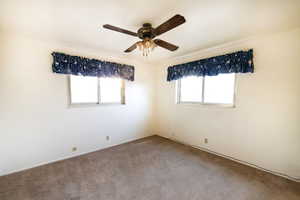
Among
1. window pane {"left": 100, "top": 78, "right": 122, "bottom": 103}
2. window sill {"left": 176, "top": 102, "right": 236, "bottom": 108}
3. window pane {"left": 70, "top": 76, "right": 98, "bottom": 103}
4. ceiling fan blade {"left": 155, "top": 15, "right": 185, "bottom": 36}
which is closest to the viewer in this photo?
ceiling fan blade {"left": 155, "top": 15, "right": 185, "bottom": 36}

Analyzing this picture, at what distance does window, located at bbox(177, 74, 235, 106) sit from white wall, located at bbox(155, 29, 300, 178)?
7.2 inches

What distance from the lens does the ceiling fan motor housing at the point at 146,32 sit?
181 centimetres

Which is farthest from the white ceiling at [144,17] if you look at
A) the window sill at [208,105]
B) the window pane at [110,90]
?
the window sill at [208,105]

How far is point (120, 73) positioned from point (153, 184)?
2.53 m

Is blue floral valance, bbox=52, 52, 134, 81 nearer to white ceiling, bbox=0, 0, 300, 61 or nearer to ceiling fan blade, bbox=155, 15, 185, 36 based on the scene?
white ceiling, bbox=0, 0, 300, 61

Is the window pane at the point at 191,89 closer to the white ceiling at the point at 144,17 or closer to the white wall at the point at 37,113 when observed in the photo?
the white ceiling at the point at 144,17

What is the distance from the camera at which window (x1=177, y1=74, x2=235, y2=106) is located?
283 cm

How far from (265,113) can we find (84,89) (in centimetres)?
358

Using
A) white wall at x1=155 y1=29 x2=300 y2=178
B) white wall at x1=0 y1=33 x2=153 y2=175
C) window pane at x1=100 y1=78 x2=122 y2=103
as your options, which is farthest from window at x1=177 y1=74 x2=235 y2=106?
white wall at x1=0 y1=33 x2=153 y2=175

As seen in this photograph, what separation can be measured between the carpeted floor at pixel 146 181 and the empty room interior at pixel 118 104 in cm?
2

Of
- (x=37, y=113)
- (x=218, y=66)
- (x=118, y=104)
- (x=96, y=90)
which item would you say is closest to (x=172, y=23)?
(x=218, y=66)

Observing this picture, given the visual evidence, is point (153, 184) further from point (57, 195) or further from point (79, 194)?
point (57, 195)

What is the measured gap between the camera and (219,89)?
2.98 meters

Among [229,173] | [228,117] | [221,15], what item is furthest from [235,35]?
[229,173]
